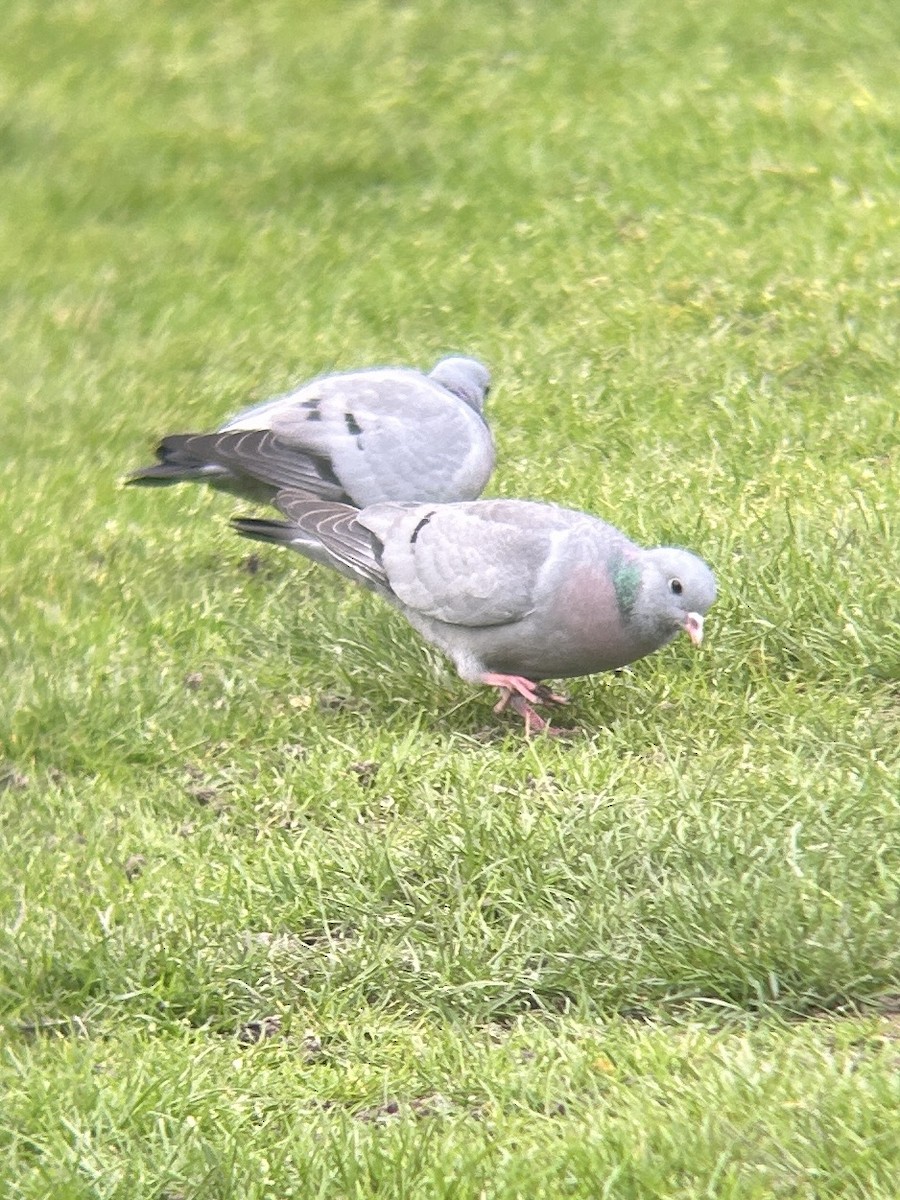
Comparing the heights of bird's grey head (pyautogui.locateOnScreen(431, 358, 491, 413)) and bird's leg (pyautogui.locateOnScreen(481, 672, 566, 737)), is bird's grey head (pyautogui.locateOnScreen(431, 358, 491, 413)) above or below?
above

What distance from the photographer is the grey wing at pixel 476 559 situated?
5148mm

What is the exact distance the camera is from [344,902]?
4.48m

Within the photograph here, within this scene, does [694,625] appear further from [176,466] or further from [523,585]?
[176,466]

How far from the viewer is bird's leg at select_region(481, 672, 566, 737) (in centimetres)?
517

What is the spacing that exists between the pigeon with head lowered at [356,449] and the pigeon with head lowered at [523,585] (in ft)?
1.37

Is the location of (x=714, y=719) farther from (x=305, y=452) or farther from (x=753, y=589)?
(x=305, y=452)

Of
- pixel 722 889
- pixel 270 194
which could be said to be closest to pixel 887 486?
pixel 722 889

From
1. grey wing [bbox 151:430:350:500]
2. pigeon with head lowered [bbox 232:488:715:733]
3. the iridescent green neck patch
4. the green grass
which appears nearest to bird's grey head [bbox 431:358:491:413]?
the green grass

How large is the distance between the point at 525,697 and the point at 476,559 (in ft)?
1.30

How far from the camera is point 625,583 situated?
4.93 m

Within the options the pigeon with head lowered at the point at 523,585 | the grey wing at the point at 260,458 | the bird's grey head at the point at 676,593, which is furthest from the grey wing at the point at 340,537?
the bird's grey head at the point at 676,593

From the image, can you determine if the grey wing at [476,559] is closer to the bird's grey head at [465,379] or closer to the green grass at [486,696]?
the green grass at [486,696]

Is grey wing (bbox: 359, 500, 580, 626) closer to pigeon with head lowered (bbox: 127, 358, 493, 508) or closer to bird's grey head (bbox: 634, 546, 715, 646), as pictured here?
bird's grey head (bbox: 634, 546, 715, 646)

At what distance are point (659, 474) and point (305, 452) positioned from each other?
3.77ft
